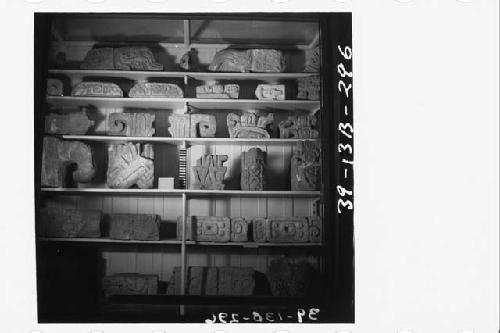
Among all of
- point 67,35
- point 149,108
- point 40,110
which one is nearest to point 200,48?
point 149,108

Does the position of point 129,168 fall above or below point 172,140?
below

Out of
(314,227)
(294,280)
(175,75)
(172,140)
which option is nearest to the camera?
(294,280)

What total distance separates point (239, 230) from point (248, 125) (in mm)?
841

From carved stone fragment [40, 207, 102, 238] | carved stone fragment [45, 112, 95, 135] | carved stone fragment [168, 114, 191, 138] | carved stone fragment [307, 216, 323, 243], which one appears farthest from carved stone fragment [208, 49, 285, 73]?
carved stone fragment [40, 207, 102, 238]

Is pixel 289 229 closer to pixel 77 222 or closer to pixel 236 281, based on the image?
pixel 236 281

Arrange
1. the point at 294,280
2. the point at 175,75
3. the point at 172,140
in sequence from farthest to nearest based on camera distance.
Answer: the point at 175,75
the point at 172,140
the point at 294,280

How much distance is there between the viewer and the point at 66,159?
356cm

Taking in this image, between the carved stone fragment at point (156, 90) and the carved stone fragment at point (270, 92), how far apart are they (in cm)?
63

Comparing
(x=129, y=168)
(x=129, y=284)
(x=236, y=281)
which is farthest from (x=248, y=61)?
(x=129, y=284)

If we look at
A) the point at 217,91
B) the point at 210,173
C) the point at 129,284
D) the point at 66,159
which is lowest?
the point at 129,284

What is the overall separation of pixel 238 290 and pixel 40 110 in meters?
1.89

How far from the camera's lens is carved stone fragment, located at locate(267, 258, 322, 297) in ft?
11.0

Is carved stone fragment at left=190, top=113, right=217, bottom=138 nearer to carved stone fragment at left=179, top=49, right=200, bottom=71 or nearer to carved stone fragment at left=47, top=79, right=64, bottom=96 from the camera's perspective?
carved stone fragment at left=179, top=49, right=200, bottom=71


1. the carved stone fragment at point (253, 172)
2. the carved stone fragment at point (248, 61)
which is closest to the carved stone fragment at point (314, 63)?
the carved stone fragment at point (248, 61)
